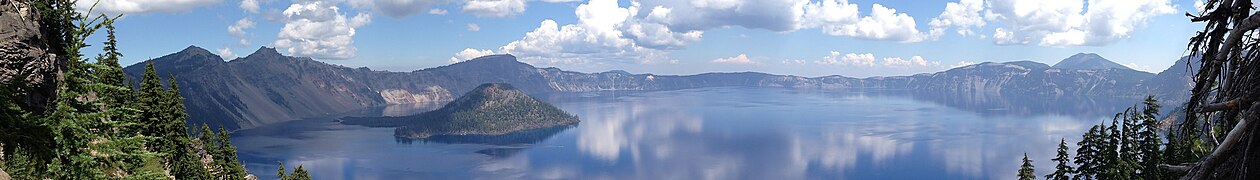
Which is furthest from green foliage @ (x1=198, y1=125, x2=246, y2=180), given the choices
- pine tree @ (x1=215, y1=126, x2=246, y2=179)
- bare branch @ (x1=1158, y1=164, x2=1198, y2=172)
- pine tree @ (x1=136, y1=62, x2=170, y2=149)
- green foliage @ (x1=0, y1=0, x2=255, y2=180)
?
bare branch @ (x1=1158, y1=164, x2=1198, y2=172)

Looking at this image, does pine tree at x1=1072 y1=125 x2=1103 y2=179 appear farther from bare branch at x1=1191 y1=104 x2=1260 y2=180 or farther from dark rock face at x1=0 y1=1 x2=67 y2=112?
dark rock face at x1=0 y1=1 x2=67 y2=112

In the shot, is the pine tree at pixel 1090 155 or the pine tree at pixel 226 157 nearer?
the pine tree at pixel 1090 155

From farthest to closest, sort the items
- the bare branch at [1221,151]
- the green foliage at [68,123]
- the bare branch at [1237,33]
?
1. the green foliage at [68,123]
2. the bare branch at [1237,33]
3. the bare branch at [1221,151]

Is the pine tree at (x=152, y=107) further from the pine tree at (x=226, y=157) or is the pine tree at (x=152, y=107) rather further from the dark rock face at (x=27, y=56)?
the dark rock face at (x=27, y=56)

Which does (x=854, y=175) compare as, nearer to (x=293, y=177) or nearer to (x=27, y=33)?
(x=293, y=177)

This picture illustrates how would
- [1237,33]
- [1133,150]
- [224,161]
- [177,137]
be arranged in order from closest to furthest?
[1237,33], [1133,150], [177,137], [224,161]

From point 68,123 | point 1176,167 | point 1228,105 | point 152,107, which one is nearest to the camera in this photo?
point 1228,105

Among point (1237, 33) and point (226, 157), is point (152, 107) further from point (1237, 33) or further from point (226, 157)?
point (1237, 33)

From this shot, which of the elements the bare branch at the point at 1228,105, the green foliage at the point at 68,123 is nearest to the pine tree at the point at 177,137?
the green foliage at the point at 68,123

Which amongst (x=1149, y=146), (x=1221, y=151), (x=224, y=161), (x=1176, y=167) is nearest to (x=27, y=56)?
(x=1176, y=167)
